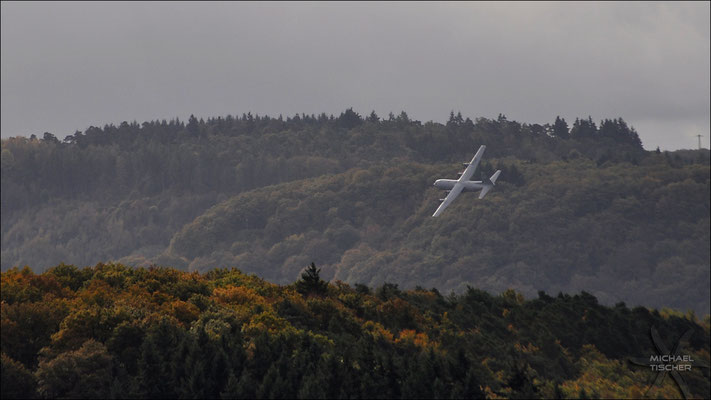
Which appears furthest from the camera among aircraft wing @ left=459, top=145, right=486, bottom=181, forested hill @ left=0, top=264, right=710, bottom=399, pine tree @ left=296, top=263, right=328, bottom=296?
aircraft wing @ left=459, top=145, right=486, bottom=181

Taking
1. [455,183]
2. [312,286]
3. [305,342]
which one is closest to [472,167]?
[455,183]

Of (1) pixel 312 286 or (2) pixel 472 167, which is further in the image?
(2) pixel 472 167

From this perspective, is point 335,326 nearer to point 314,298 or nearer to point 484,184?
point 314,298

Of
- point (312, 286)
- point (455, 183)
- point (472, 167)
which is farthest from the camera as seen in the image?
point (455, 183)

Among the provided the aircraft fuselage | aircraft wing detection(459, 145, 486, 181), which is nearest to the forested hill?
the aircraft fuselage

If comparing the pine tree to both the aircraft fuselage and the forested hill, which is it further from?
the aircraft fuselage

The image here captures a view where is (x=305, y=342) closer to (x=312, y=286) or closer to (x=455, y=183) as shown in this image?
(x=312, y=286)

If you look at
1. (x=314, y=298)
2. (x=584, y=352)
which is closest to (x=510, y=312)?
(x=584, y=352)

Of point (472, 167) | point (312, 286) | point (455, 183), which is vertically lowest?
point (312, 286)
